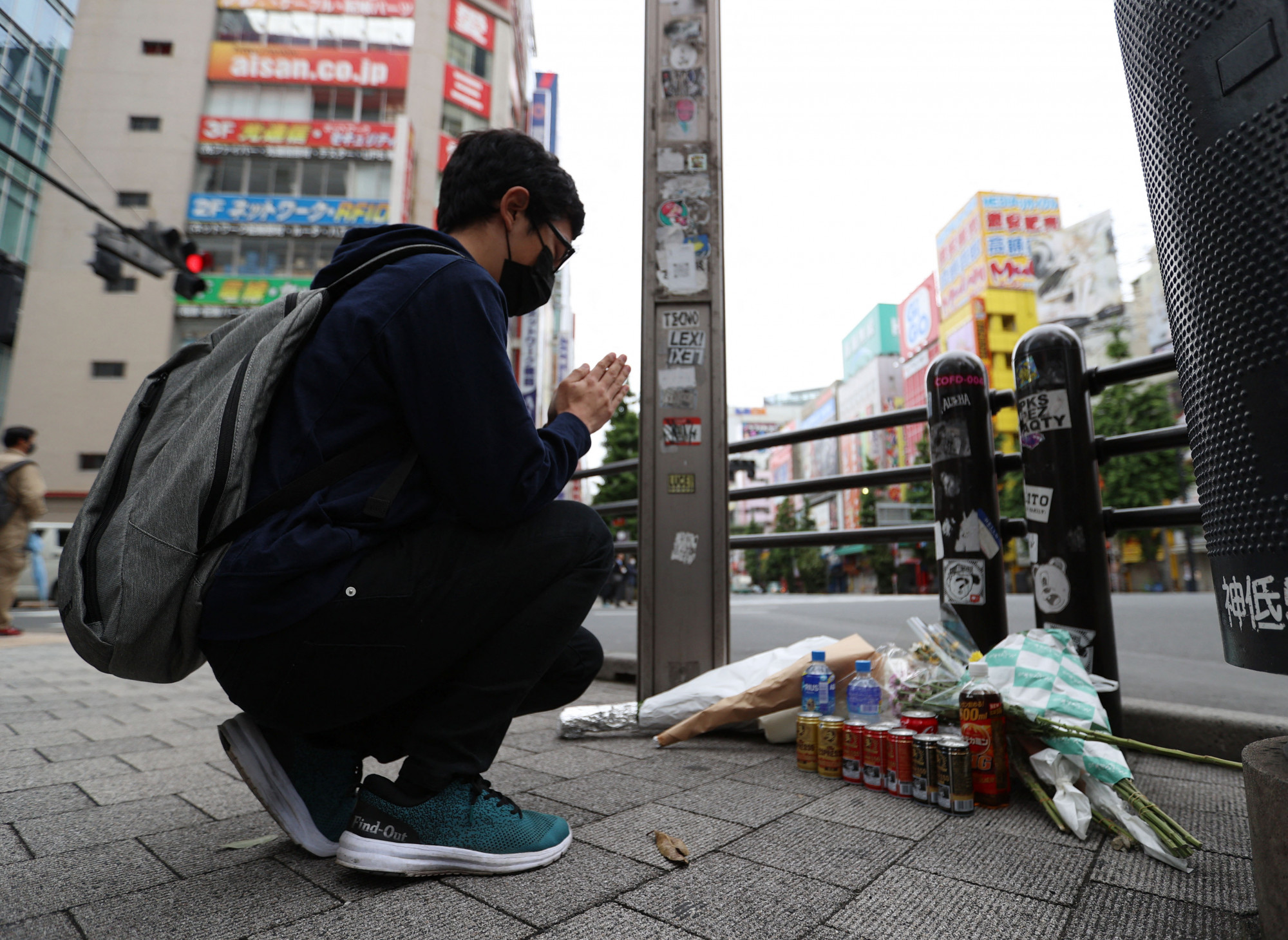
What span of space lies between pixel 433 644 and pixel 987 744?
54.4 inches

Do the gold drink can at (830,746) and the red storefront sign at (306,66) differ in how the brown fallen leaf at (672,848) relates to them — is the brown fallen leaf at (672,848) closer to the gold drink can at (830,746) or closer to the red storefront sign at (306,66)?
the gold drink can at (830,746)

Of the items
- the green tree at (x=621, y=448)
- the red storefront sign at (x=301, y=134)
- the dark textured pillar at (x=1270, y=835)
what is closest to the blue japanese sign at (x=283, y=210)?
the red storefront sign at (x=301, y=134)

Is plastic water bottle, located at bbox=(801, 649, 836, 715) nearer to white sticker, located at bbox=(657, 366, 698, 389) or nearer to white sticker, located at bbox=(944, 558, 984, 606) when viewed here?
white sticker, located at bbox=(944, 558, 984, 606)

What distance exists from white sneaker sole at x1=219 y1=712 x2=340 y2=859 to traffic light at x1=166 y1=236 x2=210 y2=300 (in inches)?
417

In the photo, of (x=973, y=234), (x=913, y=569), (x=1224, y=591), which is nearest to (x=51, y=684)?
(x=1224, y=591)

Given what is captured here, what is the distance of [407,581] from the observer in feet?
4.30

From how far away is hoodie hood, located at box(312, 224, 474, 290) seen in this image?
1479 mm

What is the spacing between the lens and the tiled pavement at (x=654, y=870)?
1.16m

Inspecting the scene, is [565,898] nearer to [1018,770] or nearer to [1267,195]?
[1018,770]

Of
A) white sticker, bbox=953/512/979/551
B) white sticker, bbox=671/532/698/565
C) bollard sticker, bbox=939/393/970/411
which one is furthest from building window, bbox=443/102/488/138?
white sticker, bbox=953/512/979/551

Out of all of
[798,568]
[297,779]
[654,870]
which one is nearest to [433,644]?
[297,779]

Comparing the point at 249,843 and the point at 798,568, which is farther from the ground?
the point at 798,568

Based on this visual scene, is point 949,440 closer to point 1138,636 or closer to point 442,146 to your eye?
point 1138,636

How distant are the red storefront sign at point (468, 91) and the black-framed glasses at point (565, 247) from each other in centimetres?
2848
